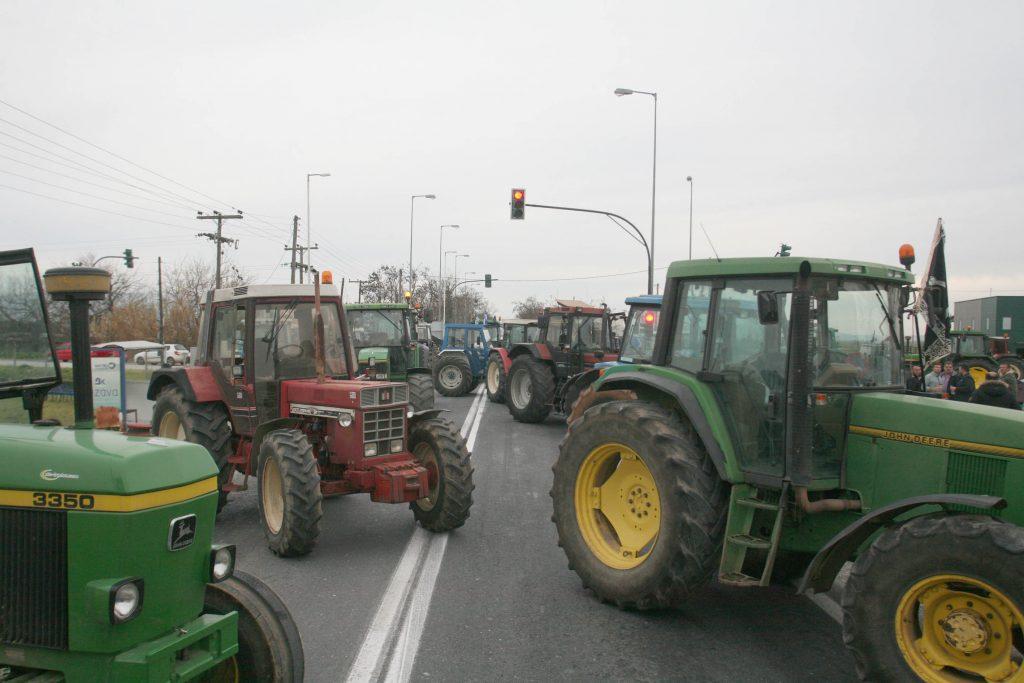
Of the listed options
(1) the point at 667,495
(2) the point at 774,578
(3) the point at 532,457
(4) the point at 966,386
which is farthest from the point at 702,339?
(4) the point at 966,386

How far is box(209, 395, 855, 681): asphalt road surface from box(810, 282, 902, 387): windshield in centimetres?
163

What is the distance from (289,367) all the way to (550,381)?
863 centimetres

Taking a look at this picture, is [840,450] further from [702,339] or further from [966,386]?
[966,386]

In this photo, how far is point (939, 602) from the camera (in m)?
3.69

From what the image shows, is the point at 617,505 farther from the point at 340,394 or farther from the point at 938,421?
the point at 340,394

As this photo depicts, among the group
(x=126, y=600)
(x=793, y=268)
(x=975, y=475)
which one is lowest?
(x=126, y=600)

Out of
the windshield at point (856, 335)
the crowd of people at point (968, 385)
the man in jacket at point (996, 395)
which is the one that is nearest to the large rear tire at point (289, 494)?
the windshield at point (856, 335)

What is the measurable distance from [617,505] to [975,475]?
7.81 ft

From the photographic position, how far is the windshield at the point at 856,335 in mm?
4656

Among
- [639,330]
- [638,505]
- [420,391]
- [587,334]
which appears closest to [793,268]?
[638,505]

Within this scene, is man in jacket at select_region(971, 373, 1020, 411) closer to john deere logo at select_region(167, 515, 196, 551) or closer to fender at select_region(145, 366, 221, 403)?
fender at select_region(145, 366, 221, 403)

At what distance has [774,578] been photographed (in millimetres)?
5270

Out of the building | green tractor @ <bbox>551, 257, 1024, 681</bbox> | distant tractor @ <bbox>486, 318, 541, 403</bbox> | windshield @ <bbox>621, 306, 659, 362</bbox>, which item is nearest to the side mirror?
green tractor @ <bbox>551, 257, 1024, 681</bbox>

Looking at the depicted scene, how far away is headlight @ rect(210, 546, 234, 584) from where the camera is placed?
3189mm
